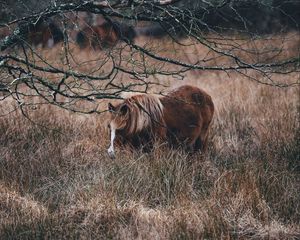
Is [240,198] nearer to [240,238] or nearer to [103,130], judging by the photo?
[240,238]

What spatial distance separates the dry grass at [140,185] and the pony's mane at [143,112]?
33 centimetres

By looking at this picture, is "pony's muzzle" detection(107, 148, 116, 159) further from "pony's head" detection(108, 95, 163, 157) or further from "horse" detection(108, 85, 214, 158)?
"pony's head" detection(108, 95, 163, 157)

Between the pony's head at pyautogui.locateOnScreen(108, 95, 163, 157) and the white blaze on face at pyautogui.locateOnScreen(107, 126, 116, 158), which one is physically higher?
the pony's head at pyautogui.locateOnScreen(108, 95, 163, 157)

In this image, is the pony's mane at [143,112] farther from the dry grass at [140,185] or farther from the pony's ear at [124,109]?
the dry grass at [140,185]

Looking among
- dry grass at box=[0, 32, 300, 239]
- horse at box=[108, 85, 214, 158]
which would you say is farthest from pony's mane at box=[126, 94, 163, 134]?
dry grass at box=[0, 32, 300, 239]

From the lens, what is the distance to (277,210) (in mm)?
5914

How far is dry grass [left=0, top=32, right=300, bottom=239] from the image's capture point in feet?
17.8

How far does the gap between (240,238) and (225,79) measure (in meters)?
7.14

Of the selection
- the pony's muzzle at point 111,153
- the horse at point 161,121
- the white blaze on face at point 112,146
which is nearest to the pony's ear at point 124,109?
the horse at point 161,121

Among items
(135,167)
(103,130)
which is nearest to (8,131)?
(103,130)

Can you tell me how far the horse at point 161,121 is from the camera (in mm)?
6941

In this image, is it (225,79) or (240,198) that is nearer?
(240,198)

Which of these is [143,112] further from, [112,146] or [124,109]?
[112,146]

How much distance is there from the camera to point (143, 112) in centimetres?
700
